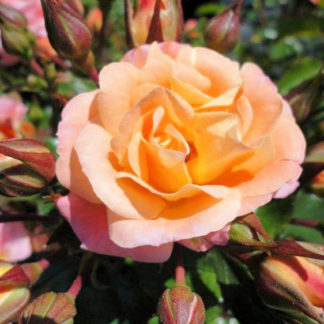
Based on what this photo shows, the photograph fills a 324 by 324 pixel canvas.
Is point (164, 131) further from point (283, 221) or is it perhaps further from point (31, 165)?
point (283, 221)

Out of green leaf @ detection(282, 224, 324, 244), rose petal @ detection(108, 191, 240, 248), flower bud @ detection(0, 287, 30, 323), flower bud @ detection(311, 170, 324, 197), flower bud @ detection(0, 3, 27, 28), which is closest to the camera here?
rose petal @ detection(108, 191, 240, 248)

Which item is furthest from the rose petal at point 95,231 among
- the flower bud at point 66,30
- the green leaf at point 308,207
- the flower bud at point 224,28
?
the green leaf at point 308,207

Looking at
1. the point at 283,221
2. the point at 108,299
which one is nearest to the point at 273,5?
the point at 283,221

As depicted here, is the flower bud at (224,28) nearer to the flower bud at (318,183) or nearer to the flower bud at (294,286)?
the flower bud at (318,183)

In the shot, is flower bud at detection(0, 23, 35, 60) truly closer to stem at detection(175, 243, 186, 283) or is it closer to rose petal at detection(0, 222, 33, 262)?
rose petal at detection(0, 222, 33, 262)

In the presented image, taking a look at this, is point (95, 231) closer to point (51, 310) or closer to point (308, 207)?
point (51, 310)

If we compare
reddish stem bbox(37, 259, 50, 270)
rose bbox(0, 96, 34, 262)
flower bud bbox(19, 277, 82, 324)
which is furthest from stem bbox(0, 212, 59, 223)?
rose bbox(0, 96, 34, 262)

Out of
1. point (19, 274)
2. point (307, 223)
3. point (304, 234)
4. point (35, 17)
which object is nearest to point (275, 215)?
point (307, 223)
